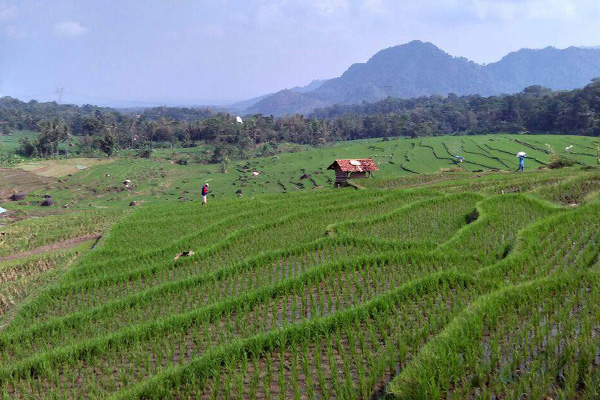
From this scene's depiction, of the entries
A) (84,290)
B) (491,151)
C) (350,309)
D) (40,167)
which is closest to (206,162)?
(40,167)

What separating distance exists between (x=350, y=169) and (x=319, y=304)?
58.1 feet

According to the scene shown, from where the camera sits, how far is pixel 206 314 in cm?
808

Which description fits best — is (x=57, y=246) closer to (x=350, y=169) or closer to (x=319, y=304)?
(x=319, y=304)

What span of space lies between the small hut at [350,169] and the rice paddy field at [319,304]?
8.06 m

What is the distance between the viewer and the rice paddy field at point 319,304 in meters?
5.50

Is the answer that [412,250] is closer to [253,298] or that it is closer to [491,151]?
[253,298]

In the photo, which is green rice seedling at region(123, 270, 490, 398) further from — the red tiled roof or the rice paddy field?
the red tiled roof

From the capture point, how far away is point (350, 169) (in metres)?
25.4

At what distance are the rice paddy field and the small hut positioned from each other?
8.06 meters

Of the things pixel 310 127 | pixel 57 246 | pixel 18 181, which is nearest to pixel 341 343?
pixel 57 246

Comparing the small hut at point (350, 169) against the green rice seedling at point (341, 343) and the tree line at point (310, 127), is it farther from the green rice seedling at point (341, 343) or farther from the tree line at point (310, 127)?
the tree line at point (310, 127)

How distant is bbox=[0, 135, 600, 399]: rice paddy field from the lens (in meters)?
5.50

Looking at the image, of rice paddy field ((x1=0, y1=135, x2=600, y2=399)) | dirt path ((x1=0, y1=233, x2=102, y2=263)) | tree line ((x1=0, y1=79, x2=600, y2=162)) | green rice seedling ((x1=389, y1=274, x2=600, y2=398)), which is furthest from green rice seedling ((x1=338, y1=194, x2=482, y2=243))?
tree line ((x1=0, y1=79, x2=600, y2=162))

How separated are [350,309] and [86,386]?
4285 mm
